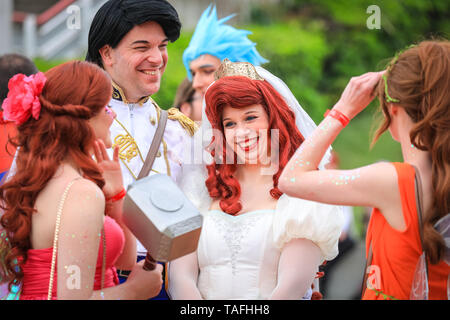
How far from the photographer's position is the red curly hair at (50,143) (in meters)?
2.18

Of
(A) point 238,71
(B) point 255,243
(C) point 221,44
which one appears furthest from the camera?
(C) point 221,44

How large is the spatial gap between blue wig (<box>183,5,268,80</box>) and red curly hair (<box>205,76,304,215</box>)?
134 centimetres

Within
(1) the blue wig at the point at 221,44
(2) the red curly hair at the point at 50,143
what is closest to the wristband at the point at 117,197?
(2) the red curly hair at the point at 50,143

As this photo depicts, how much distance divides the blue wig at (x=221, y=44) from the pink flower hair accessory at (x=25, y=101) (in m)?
2.17

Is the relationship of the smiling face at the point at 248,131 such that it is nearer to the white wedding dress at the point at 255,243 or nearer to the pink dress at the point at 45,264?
the white wedding dress at the point at 255,243

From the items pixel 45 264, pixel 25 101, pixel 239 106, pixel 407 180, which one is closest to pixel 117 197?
pixel 45 264

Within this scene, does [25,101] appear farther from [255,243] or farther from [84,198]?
[255,243]

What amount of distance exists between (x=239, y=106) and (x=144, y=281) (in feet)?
3.05

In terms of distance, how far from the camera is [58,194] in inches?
85.0

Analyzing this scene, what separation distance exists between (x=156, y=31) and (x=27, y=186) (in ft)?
4.16

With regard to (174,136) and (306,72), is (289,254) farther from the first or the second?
(306,72)

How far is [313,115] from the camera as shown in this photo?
834 centimetres
